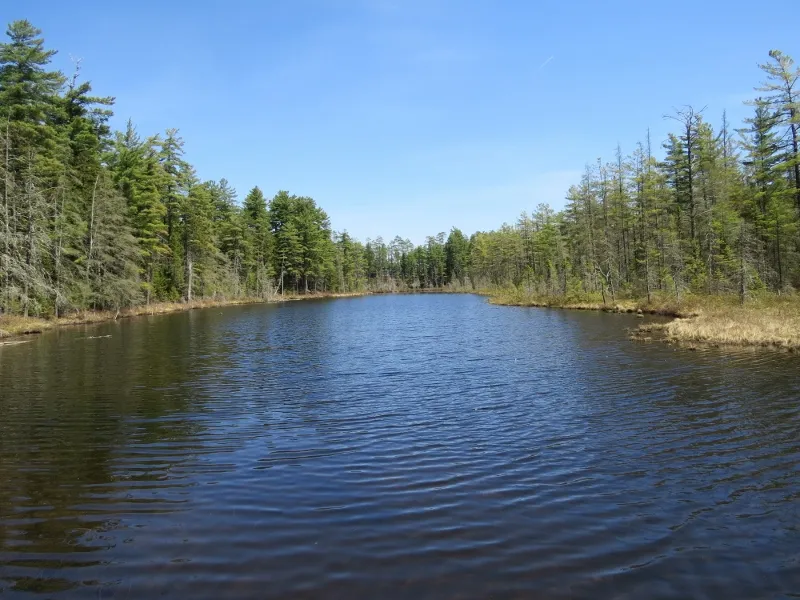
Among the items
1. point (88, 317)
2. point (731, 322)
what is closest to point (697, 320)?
point (731, 322)

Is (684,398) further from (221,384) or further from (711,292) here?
(711,292)

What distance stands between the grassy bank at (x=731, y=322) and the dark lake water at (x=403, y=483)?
5.63m

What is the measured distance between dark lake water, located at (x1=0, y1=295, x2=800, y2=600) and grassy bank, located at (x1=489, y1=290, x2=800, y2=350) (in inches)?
221

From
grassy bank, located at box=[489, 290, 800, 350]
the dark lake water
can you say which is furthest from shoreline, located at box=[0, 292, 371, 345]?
grassy bank, located at box=[489, 290, 800, 350]

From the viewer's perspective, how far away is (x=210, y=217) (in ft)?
240

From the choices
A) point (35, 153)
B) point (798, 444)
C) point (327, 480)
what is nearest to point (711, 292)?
point (798, 444)

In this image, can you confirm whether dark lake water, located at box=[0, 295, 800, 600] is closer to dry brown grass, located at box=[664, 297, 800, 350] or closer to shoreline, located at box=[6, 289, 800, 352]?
dry brown grass, located at box=[664, 297, 800, 350]

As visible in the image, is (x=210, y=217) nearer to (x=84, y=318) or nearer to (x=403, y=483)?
(x=84, y=318)

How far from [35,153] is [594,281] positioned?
5260cm

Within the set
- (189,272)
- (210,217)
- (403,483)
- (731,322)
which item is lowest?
(403,483)

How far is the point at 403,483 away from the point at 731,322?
23.2 m

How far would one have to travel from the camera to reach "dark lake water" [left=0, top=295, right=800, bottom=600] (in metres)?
5.30

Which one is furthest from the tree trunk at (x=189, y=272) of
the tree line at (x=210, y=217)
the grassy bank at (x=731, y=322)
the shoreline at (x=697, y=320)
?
the grassy bank at (x=731, y=322)

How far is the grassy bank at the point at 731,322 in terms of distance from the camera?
71.5 ft
